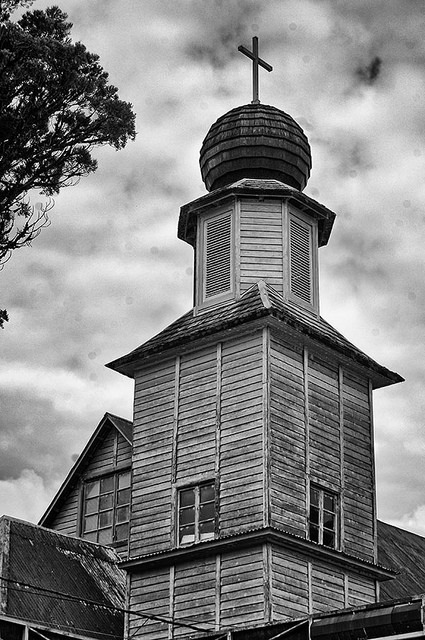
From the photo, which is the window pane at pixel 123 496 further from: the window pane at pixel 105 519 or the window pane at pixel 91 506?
the window pane at pixel 91 506

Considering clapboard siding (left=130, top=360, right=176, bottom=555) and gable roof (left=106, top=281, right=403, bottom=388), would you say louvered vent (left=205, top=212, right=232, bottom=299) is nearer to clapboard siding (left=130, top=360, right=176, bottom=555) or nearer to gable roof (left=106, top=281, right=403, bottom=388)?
gable roof (left=106, top=281, right=403, bottom=388)

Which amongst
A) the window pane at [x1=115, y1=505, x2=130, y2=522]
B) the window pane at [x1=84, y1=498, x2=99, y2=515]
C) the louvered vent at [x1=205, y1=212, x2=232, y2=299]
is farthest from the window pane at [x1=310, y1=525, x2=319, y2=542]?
the window pane at [x1=84, y1=498, x2=99, y2=515]

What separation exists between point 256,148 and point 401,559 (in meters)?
14.9

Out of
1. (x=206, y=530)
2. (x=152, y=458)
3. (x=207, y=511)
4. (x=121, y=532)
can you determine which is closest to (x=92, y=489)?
(x=121, y=532)

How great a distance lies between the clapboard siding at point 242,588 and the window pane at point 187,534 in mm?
1311

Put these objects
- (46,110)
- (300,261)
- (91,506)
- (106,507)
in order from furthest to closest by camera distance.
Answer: (91,506), (106,507), (300,261), (46,110)

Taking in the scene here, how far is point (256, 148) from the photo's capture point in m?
34.0

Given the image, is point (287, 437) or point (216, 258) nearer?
point (287, 437)

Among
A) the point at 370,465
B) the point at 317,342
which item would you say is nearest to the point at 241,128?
the point at 317,342

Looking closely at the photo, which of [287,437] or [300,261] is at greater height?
[300,261]

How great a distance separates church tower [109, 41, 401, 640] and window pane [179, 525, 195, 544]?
0.06 metres

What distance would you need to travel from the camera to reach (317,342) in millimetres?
30234

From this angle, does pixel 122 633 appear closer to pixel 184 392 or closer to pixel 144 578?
pixel 144 578

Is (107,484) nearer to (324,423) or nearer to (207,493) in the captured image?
(207,493)
